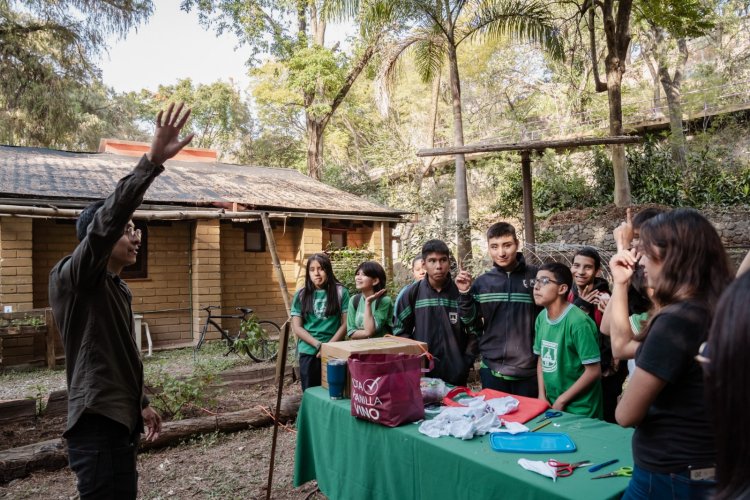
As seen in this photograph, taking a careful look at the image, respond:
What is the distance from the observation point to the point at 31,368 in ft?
29.9

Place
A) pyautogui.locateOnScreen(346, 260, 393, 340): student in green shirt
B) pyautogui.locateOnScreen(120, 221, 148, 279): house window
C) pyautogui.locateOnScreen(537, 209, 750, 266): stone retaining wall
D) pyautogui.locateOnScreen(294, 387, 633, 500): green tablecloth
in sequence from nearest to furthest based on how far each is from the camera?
1. pyautogui.locateOnScreen(294, 387, 633, 500): green tablecloth
2. pyautogui.locateOnScreen(346, 260, 393, 340): student in green shirt
3. pyautogui.locateOnScreen(120, 221, 148, 279): house window
4. pyautogui.locateOnScreen(537, 209, 750, 266): stone retaining wall

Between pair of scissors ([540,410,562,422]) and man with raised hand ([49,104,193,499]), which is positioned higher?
man with raised hand ([49,104,193,499])

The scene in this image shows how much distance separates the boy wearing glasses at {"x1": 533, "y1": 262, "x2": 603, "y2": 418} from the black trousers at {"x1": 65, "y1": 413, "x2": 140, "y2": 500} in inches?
93.5

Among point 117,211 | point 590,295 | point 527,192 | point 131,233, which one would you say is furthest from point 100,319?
point 527,192

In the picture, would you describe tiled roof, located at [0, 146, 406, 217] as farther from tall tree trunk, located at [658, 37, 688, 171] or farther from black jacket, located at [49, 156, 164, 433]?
tall tree trunk, located at [658, 37, 688, 171]

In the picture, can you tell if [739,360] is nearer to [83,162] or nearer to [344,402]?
[344,402]

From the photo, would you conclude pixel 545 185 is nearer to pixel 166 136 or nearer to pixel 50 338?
pixel 50 338

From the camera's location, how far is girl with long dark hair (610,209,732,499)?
1.60 m

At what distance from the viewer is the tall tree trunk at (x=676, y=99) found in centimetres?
1677

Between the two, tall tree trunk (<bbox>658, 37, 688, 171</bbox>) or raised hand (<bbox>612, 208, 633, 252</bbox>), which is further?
tall tree trunk (<bbox>658, 37, 688, 171</bbox>)

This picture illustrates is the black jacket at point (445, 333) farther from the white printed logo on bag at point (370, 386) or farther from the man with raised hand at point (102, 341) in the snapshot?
the man with raised hand at point (102, 341)

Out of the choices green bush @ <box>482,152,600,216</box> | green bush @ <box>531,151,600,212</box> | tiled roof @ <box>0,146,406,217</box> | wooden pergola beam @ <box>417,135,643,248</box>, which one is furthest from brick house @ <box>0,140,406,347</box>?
green bush @ <box>531,151,600,212</box>

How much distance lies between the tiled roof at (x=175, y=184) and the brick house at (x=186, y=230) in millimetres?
23

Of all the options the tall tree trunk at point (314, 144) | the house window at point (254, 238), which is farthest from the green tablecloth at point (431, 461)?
the tall tree trunk at point (314, 144)
